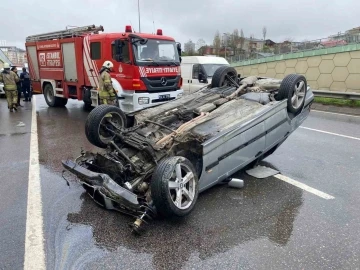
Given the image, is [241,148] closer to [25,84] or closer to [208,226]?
[208,226]

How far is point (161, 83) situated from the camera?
8.77 m

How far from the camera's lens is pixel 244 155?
393cm

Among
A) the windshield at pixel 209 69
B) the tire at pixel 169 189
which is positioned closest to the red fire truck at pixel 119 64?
the windshield at pixel 209 69

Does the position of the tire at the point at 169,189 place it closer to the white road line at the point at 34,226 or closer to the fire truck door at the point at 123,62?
the white road line at the point at 34,226

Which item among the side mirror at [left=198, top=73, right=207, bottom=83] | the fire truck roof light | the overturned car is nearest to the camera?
the overturned car

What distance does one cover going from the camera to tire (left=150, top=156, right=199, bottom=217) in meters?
2.97

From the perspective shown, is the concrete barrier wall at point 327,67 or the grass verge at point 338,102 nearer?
the grass verge at point 338,102

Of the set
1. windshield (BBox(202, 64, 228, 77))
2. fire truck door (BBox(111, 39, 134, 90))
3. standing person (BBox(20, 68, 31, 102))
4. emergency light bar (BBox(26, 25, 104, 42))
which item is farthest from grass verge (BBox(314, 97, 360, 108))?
standing person (BBox(20, 68, 31, 102))

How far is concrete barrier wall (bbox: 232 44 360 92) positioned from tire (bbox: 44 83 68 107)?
1034cm

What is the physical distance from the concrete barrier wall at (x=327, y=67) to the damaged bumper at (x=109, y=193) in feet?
36.7

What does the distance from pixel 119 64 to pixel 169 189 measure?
20.1 ft

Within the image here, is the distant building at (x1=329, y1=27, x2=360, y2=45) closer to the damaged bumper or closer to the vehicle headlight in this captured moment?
the vehicle headlight

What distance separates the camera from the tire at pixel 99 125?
4168mm

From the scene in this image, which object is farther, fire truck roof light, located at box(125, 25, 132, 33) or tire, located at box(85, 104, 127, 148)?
fire truck roof light, located at box(125, 25, 132, 33)
